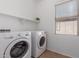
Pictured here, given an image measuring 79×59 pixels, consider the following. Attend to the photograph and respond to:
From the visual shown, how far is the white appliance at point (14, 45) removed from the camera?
99cm

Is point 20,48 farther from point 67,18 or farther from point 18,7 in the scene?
point 67,18

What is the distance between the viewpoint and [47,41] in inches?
94.4

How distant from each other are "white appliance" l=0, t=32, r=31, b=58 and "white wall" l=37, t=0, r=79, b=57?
1.08 meters

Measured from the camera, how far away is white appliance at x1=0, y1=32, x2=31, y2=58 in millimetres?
992

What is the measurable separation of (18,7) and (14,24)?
574mm

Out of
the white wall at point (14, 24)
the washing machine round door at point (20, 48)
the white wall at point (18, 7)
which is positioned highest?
the white wall at point (18, 7)

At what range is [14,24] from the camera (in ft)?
6.74

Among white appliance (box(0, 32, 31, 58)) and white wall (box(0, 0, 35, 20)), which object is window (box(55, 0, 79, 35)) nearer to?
white wall (box(0, 0, 35, 20))

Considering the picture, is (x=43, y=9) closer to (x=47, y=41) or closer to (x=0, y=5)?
(x=47, y=41)

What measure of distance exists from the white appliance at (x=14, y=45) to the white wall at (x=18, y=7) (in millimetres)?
1004

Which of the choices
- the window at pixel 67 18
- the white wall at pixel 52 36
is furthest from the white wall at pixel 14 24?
the window at pixel 67 18

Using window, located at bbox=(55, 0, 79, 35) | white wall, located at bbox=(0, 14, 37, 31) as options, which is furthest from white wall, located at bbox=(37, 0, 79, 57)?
white wall, located at bbox=(0, 14, 37, 31)

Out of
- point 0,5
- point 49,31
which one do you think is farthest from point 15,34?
point 49,31

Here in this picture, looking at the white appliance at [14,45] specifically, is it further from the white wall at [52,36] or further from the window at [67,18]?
the window at [67,18]
